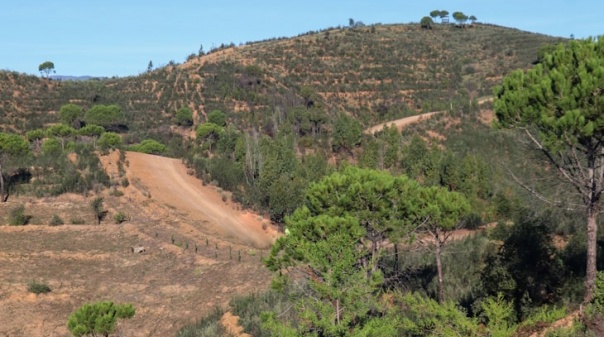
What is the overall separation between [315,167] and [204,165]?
12628mm

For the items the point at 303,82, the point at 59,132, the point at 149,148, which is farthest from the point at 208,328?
the point at 303,82

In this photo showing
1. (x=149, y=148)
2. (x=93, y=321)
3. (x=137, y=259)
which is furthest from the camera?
(x=149, y=148)

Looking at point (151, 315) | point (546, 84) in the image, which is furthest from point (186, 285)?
point (546, 84)

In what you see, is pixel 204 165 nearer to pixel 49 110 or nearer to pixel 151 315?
pixel 151 315

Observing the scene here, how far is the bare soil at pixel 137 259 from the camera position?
25594 millimetres

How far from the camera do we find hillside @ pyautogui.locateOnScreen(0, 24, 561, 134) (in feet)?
259

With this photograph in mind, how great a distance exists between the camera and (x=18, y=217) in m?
35.5

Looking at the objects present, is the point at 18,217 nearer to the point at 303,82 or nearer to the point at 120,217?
the point at 120,217

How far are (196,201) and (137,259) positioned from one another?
12989mm

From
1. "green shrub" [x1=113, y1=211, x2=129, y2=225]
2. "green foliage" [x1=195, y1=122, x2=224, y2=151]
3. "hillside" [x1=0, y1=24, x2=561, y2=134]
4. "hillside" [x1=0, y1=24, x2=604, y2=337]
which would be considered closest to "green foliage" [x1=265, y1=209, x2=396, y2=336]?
"hillside" [x1=0, y1=24, x2=604, y2=337]

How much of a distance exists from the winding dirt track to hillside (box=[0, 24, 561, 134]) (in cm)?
2463

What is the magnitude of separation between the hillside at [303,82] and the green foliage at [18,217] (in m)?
37.2

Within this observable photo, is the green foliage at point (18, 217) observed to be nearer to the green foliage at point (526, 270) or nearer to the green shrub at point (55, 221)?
the green shrub at point (55, 221)

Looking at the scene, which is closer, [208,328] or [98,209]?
[208,328]
